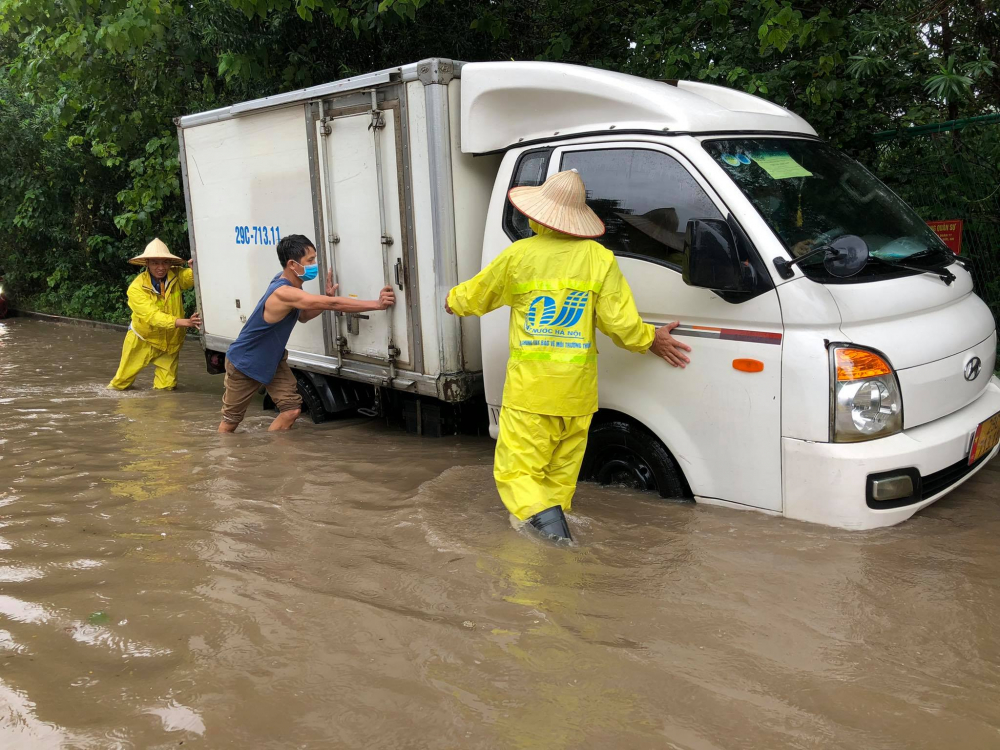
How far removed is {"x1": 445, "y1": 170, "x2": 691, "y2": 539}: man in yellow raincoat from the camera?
13.1 feet

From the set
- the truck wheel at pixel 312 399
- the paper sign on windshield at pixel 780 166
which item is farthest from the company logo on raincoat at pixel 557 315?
the truck wheel at pixel 312 399

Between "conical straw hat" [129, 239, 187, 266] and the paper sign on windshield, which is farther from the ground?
the paper sign on windshield

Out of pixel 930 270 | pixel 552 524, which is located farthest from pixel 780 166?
pixel 552 524

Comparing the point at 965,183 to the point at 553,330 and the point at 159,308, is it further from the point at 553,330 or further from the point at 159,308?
the point at 159,308

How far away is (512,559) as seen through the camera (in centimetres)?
389

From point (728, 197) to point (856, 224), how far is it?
2.44 feet

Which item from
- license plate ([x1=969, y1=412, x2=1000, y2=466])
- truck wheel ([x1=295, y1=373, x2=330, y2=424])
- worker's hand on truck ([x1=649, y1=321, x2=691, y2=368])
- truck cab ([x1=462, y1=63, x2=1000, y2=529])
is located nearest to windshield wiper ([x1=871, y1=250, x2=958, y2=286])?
truck cab ([x1=462, y1=63, x2=1000, y2=529])

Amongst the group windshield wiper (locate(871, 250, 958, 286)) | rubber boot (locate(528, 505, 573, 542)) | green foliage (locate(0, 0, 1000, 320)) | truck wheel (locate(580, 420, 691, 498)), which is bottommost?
rubber boot (locate(528, 505, 573, 542))

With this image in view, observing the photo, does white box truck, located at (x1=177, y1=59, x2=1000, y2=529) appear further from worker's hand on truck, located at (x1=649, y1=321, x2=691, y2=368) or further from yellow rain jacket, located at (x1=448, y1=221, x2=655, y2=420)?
yellow rain jacket, located at (x1=448, y1=221, x2=655, y2=420)

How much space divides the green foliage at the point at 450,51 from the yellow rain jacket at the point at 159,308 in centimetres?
220

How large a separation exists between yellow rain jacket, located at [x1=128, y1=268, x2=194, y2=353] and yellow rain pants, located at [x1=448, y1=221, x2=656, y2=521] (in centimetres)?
477

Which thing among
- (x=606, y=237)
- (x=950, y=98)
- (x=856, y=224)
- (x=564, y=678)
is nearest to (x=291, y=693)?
(x=564, y=678)

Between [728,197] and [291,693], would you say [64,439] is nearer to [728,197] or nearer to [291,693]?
[291,693]

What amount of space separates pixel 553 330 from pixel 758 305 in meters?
0.90
